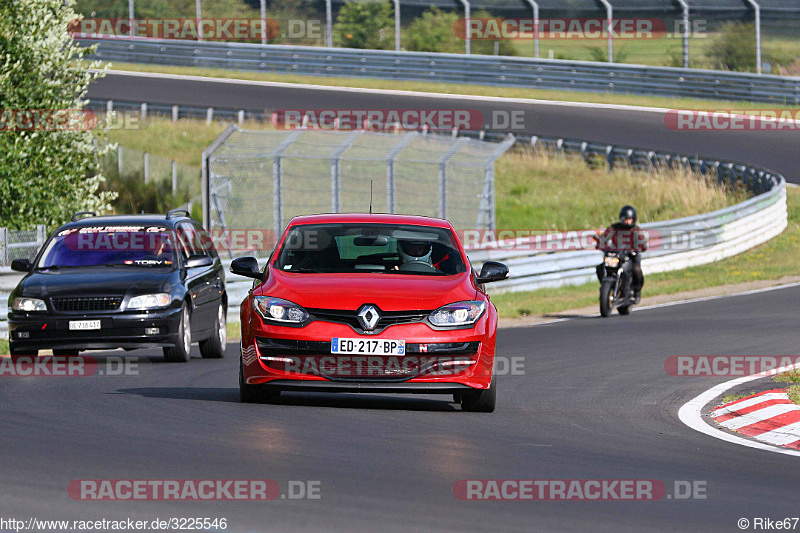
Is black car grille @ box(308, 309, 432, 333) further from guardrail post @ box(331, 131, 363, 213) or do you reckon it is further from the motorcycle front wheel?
guardrail post @ box(331, 131, 363, 213)

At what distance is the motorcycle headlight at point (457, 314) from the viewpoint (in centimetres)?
1038

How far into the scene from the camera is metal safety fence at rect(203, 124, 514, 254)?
24734mm

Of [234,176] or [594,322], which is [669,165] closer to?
[234,176]

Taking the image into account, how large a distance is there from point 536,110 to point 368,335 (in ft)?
106

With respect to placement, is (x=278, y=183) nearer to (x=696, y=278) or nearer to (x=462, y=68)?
(x=696, y=278)

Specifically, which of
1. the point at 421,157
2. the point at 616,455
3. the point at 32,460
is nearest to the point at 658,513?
the point at 616,455

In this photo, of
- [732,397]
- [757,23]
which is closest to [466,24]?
[757,23]

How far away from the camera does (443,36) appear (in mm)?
45188

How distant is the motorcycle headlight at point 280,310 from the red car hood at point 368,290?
42 mm

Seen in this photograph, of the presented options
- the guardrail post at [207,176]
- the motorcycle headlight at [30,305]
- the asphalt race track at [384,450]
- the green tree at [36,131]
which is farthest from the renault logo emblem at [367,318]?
the green tree at [36,131]

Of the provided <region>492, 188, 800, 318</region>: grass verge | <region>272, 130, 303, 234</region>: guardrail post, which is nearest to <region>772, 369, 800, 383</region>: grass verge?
<region>492, 188, 800, 318</region>: grass verge

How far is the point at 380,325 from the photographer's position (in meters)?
10.2

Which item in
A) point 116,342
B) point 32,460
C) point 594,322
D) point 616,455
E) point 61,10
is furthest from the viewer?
point 61,10

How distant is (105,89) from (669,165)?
18391 millimetres
